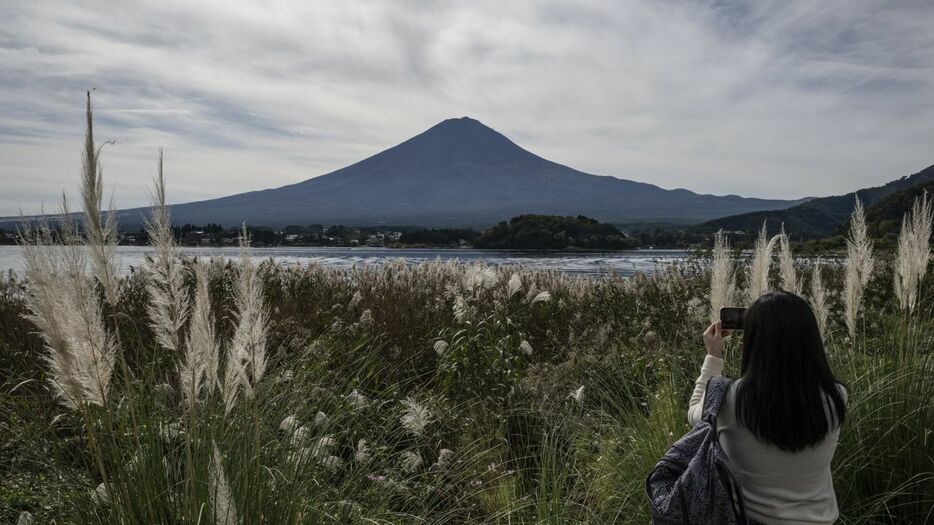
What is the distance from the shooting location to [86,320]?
238 cm

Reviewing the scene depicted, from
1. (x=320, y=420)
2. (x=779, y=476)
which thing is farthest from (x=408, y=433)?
(x=779, y=476)

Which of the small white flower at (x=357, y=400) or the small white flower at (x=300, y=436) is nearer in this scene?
the small white flower at (x=300, y=436)

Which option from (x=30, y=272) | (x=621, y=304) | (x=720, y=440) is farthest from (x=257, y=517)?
(x=621, y=304)

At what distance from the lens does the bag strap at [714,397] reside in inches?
101

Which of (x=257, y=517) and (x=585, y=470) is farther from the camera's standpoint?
(x=585, y=470)

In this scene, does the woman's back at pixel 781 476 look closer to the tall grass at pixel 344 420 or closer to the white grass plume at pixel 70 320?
the tall grass at pixel 344 420

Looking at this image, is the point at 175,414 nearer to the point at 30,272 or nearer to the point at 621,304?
the point at 30,272

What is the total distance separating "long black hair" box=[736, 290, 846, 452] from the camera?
2518 millimetres

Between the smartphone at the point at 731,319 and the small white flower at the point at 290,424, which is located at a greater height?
the smartphone at the point at 731,319

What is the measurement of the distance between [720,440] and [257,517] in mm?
1839

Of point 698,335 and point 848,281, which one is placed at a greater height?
point 848,281

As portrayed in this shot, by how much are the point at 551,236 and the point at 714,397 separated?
108 feet

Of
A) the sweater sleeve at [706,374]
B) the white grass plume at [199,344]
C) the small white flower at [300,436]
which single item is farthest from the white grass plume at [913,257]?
the white grass plume at [199,344]

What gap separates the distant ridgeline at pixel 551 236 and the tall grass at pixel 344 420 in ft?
89.8
